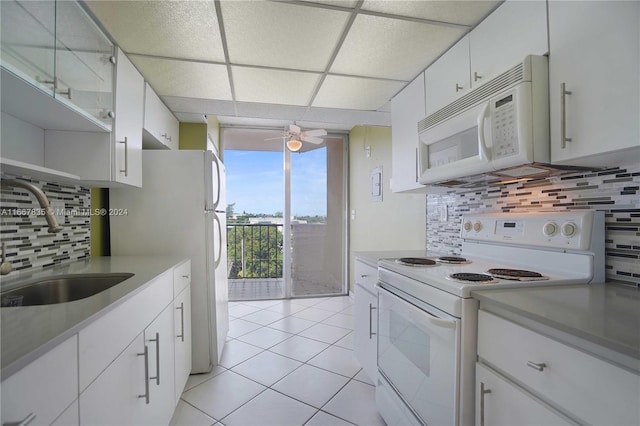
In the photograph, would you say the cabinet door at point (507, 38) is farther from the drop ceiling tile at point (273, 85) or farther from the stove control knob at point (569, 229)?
the drop ceiling tile at point (273, 85)

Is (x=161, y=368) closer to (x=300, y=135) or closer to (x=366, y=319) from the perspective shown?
(x=366, y=319)

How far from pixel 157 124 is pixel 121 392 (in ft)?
6.67

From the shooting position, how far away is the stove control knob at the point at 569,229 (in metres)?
1.20

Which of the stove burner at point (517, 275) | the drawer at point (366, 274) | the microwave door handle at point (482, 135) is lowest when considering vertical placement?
the drawer at point (366, 274)

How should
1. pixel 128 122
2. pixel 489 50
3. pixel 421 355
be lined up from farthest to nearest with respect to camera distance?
1. pixel 128 122
2. pixel 489 50
3. pixel 421 355

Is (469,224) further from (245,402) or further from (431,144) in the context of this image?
(245,402)

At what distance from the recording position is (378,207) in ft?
11.0

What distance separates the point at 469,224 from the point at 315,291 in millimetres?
2905

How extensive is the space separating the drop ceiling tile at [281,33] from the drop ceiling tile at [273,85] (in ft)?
0.34

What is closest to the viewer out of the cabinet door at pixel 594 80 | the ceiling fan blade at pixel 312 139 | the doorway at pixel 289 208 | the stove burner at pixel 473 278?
the cabinet door at pixel 594 80

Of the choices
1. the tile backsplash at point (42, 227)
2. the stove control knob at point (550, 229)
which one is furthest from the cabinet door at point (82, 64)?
the stove control knob at point (550, 229)

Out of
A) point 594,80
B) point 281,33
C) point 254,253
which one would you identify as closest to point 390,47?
point 281,33

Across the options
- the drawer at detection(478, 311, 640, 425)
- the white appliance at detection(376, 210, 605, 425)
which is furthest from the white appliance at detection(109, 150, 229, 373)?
the drawer at detection(478, 311, 640, 425)

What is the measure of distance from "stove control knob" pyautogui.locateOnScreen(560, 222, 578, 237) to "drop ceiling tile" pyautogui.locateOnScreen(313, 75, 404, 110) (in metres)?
1.37
